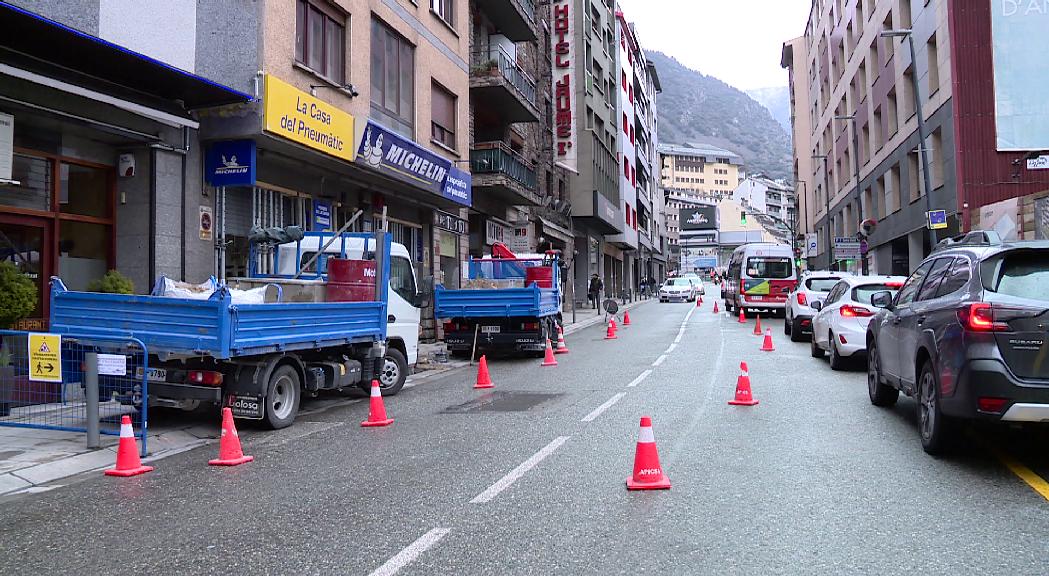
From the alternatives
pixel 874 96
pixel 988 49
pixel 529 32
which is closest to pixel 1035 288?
pixel 988 49

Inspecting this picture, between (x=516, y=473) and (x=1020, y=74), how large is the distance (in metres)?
25.9

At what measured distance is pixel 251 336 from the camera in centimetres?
791

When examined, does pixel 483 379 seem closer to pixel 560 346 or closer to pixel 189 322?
pixel 189 322

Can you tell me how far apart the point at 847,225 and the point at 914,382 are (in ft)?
147

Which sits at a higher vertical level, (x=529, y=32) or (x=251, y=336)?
(x=529, y=32)

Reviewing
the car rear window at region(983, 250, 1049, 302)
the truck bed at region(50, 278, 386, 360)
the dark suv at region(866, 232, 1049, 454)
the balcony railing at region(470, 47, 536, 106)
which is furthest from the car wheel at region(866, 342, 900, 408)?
the balcony railing at region(470, 47, 536, 106)

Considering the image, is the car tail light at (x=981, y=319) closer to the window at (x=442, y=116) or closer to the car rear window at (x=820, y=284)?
the car rear window at (x=820, y=284)

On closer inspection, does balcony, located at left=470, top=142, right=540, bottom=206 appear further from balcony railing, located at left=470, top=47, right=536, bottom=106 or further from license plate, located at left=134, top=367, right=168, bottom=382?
license plate, located at left=134, top=367, right=168, bottom=382

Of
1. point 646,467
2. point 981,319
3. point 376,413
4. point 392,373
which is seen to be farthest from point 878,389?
point 392,373

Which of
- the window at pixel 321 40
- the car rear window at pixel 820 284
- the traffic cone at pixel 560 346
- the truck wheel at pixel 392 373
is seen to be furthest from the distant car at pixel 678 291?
the truck wheel at pixel 392 373

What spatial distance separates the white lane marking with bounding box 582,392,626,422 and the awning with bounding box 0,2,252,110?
23.6 feet

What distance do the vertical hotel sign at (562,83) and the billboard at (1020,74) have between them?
19.5 m

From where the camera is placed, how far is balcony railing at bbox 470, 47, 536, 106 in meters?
25.7

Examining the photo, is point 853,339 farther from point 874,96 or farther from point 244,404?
point 874,96
